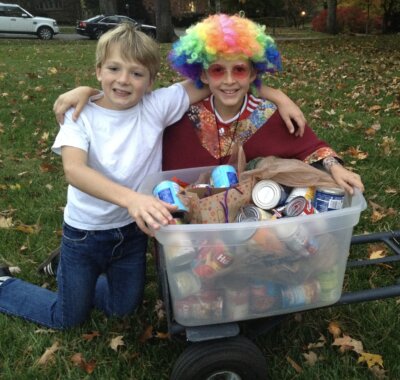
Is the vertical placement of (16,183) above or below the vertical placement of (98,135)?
below

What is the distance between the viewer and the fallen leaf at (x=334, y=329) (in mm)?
2278

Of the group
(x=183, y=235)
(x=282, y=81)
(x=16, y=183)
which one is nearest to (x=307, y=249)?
(x=183, y=235)

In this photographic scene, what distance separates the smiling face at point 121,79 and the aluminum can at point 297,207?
79cm

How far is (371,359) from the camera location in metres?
2.13

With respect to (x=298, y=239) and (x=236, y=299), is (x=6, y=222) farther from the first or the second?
(x=298, y=239)

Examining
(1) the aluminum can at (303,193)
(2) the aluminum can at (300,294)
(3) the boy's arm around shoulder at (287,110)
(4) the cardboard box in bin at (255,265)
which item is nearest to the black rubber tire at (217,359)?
(4) the cardboard box in bin at (255,265)

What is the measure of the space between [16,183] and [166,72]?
585 centimetres

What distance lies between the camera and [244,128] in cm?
227

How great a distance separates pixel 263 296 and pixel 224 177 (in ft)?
1.59

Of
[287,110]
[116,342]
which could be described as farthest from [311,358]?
Result: [287,110]

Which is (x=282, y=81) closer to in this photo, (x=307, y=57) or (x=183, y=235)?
(x=307, y=57)

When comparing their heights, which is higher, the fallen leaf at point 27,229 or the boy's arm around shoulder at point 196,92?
the boy's arm around shoulder at point 196,92

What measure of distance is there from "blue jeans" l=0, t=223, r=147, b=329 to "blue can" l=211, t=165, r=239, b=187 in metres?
0.53

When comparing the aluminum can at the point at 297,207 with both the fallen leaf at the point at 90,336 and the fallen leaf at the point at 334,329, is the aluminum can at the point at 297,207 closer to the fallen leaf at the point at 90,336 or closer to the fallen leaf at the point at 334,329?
the fallen leaf at the point at 334,329
